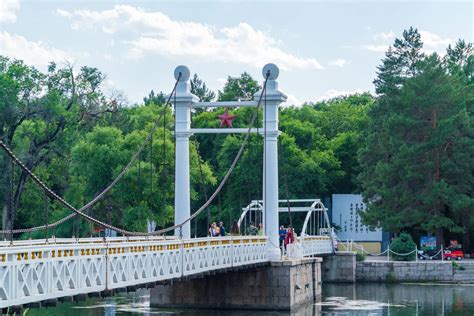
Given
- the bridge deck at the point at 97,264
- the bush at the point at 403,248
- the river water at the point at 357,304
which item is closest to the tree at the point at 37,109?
the river water at the point at 357,304

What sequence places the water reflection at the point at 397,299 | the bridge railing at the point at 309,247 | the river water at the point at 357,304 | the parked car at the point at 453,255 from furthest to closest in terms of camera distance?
the parked car at the point at 453,255, the bridge railing at the point at 309,247, the water reflection at the point at 397,299, the river water at the point at 357,304

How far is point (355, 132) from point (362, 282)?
861 inches

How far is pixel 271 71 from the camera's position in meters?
35.6

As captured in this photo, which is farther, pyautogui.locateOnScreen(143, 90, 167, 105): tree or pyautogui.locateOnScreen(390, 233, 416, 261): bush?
pyautogui.locateOnScreen(143, 90, 167, 105): tree

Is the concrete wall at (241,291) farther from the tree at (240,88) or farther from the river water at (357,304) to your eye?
the tree at (240,88)

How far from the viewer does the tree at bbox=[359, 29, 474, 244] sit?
55250 mm

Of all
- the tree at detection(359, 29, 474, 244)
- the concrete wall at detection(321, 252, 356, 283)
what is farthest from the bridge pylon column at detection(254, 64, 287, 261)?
the tree at detection(359, 29, 474, 244)

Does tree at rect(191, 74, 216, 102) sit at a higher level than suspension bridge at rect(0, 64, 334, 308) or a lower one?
higher

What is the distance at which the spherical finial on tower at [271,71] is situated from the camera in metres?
35.6

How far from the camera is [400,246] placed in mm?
53750

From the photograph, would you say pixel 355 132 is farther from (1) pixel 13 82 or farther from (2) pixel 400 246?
(1) pixel 13 82

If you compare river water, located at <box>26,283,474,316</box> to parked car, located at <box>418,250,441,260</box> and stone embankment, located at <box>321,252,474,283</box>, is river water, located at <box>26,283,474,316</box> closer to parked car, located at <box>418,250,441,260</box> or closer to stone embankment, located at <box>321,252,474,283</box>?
stone embankment, located at <box>321,252,474,283</box>

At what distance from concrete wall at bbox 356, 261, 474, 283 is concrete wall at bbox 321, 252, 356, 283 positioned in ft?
2.14

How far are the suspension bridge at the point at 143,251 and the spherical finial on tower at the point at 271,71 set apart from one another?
0.03 meters
